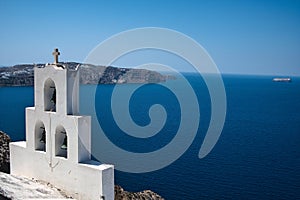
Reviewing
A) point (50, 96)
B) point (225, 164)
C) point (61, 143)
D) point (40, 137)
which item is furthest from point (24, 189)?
point (225, 164)

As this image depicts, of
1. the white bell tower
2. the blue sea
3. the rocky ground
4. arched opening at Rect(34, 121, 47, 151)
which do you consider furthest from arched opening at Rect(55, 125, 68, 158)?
the blue sea

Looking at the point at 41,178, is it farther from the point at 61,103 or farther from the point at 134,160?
the point at 134,160

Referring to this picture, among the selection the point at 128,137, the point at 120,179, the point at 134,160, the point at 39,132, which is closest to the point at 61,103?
the point at 39,132

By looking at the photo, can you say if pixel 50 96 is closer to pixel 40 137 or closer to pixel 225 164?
pixel 40 137

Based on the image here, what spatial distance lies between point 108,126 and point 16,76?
6240cm

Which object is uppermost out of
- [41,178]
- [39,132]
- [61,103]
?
[61,103]

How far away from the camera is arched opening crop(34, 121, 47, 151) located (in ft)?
26.1

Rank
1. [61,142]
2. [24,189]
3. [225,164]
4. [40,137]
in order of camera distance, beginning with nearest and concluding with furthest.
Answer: [24,189], [61,142], [40,137], [225,164]

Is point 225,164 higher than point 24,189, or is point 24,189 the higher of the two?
point 24,189

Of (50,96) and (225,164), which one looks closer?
(50,96)

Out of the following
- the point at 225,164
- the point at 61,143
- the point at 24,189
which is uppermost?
the point at 61,143

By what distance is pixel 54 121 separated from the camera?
750 cm

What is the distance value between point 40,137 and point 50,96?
3.64 ft

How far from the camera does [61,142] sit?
7.71 m
